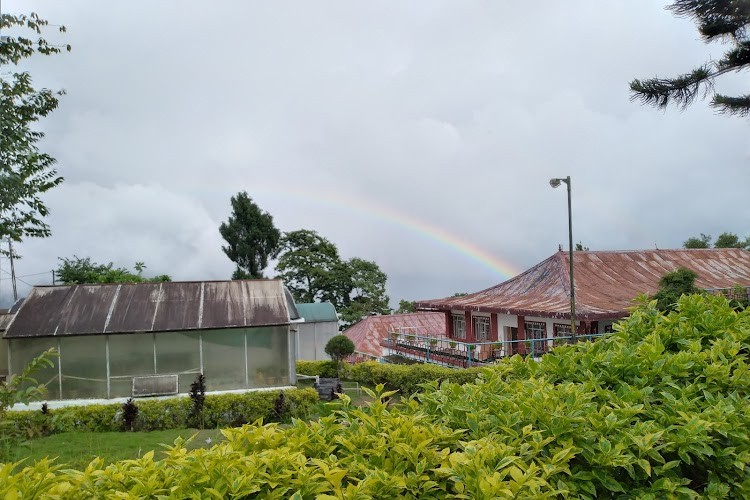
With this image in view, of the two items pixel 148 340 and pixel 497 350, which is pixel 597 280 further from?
pixel 148 340

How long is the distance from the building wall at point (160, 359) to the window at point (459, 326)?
38.3ft

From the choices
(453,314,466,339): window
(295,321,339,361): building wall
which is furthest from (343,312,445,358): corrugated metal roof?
(453,314,466,339): window

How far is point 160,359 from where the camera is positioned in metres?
14.9

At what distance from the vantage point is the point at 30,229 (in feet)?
37.5

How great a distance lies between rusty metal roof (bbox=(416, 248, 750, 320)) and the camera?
20.0 meters

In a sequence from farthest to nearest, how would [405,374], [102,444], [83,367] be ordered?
1. [405,374]
2. [83,367]
3. [102,444]

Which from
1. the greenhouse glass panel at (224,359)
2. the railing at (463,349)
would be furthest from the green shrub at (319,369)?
the greenhouse glass panel at (224,359)

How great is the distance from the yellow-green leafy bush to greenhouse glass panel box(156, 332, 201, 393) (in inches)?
503

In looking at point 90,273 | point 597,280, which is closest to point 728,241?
point 597,280

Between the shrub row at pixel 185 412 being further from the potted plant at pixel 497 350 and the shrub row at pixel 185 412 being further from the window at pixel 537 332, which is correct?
the window at pixel 537 332

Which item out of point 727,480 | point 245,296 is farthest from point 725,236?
point 727,480

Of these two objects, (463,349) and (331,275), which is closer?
(463,349)

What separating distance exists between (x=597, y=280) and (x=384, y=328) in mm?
12590

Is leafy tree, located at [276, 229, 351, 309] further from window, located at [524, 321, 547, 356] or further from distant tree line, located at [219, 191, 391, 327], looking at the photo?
window, located at [524, 321, 547, 356]
